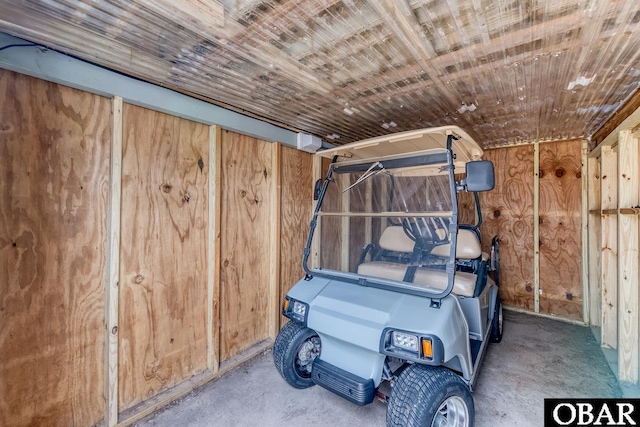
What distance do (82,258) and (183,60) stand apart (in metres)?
1.43

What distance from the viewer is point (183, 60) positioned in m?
1.82

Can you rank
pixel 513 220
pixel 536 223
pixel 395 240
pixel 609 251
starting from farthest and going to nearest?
1. pixel 513 220
2. pixel 536 223
3. pixel 609 251
4. pixel 395 240

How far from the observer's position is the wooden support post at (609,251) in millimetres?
2846

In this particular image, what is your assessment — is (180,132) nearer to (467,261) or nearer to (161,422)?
(161,422)

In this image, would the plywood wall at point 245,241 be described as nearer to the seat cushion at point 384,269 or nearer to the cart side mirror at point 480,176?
the seat cushion at point 384,269

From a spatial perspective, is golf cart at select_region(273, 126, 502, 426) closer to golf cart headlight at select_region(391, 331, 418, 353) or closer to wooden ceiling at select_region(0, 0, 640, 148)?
golf cart headlight at select_region(391, 331, 418, 353)

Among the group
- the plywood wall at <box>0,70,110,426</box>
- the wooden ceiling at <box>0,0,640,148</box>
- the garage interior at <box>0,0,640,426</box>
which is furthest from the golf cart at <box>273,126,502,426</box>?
the plywood wall at <box>0,70,110,426</box>

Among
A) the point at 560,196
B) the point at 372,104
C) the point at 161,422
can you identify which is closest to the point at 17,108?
the point at 161,422

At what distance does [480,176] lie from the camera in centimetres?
177

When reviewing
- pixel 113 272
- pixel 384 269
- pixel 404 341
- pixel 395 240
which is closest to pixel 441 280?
pixel 384 269

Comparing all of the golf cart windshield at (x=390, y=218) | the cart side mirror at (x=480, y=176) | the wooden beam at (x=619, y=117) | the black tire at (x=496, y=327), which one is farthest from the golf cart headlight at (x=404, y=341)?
the wooden beam at (x=619, y=117)

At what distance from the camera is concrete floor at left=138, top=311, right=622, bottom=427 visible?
2.04m

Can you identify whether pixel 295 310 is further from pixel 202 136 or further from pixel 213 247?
pixel 202 136

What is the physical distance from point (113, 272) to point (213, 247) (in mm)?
766
